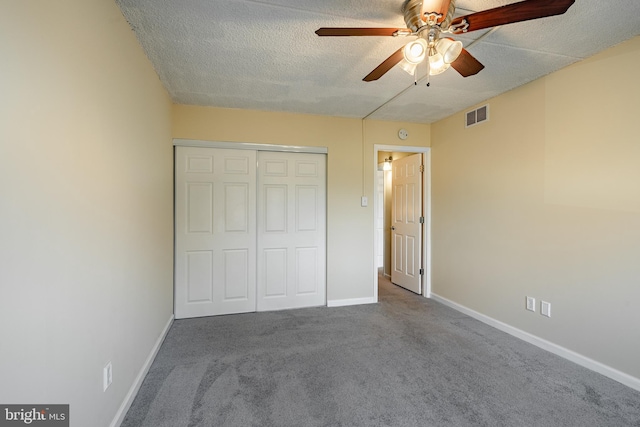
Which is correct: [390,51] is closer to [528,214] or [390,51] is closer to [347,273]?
[528,214]

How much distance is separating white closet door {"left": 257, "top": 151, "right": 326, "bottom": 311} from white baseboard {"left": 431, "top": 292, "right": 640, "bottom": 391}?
5.96ft

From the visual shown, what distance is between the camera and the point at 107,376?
56.2 inches

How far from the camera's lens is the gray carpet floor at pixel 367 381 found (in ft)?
5.32

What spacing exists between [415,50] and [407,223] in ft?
9.89

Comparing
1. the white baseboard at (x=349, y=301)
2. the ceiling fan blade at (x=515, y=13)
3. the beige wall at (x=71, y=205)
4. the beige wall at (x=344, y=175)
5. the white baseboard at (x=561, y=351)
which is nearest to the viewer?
the beige wall at (x=71, y=205)

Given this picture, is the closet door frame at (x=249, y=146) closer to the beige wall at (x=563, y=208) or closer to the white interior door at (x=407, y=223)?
the white interior door at (x=407, y=223)

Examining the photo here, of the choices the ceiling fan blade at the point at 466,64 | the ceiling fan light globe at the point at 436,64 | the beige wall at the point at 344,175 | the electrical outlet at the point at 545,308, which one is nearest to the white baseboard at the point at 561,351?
the electrical outlet at the point at 545,308

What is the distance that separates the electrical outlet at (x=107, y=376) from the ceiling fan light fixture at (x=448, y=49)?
94.8 inches

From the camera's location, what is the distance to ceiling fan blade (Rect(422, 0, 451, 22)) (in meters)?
1.31

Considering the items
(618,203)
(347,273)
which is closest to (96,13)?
(347,273)

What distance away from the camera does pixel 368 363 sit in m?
2.18

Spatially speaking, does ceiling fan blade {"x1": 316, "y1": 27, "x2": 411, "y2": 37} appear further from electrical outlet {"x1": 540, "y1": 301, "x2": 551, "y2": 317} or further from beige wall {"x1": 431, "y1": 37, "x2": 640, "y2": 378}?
electrical outlet {"x1": 540, "y1": 301, "x2": 551, "y2": 317}

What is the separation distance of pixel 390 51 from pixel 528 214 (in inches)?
76.5

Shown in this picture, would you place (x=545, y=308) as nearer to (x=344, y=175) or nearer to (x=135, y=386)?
(x=344, y=175)
